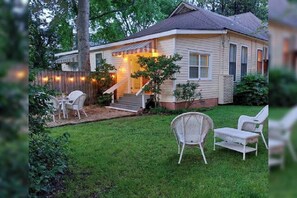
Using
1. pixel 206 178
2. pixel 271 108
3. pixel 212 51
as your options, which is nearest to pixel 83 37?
pixel 206 178

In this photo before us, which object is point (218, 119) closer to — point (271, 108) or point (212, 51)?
point (212, 51)

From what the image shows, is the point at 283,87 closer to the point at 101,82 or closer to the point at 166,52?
the point at 101,82

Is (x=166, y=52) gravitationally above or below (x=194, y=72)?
above

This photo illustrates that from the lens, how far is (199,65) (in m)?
5.92

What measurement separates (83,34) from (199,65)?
3.03 m

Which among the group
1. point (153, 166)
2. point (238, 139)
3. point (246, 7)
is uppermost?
point (246, 7)

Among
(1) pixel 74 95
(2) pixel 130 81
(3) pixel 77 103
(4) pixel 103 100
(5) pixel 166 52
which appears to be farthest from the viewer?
(5) pixel 166 52

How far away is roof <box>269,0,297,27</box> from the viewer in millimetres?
675

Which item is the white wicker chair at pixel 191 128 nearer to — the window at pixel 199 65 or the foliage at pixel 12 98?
the window at pixel 199 65

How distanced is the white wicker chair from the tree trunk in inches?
61.7

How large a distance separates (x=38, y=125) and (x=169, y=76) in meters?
4.73

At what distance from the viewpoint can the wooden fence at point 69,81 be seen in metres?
2.90

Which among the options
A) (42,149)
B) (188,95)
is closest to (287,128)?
(42,149)

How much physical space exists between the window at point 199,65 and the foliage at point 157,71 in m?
0.37
